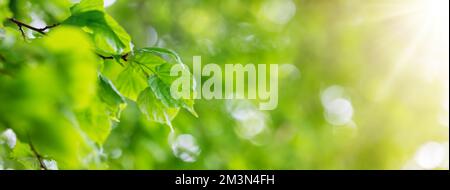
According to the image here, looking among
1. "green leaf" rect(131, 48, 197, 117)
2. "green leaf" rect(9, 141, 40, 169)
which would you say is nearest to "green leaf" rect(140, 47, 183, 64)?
"green leaf" rect(131, 48, 197, 117)

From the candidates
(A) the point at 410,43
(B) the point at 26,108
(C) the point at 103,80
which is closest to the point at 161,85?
(C) the point at 103,80

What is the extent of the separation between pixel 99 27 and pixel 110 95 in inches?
3.8

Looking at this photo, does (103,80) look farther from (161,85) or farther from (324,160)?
(324,160)

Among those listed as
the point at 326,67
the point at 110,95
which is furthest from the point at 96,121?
the point at 326,67

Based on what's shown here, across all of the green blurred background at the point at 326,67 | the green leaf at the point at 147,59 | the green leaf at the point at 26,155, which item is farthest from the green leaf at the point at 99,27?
the green blurred background at the point at 326,67

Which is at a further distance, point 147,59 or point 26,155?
point 26,155

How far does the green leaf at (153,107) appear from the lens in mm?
698

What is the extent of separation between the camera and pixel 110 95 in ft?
2.28

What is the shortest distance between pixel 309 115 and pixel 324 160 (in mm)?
216

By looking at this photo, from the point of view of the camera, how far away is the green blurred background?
2449 millimetres

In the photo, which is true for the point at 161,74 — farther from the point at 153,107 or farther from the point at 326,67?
the point at 326,67

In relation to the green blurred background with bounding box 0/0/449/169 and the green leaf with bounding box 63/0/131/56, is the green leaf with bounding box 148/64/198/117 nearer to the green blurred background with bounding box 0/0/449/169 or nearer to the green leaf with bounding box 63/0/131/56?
the green leaf with bounding box 63/0/131/56
